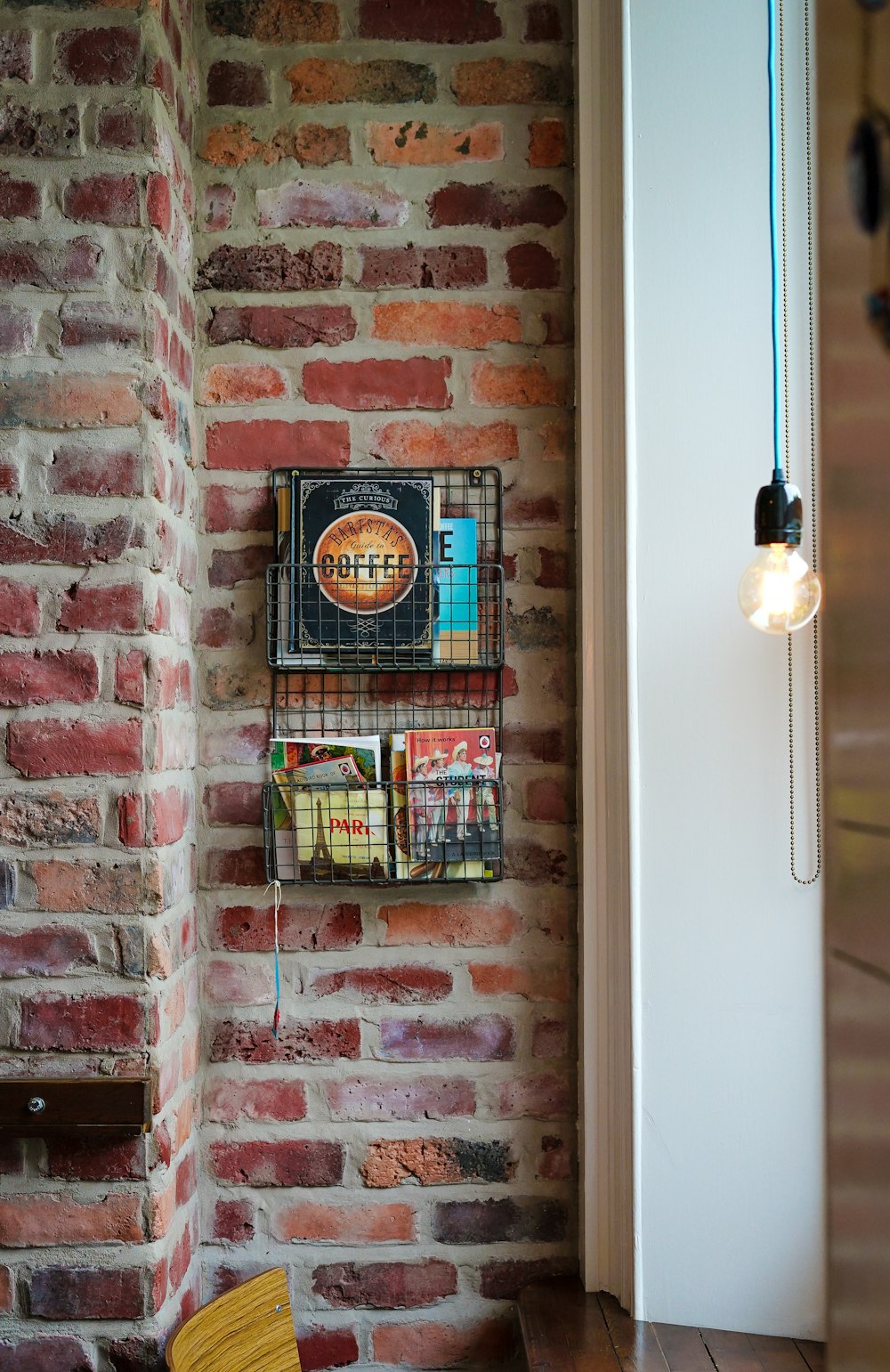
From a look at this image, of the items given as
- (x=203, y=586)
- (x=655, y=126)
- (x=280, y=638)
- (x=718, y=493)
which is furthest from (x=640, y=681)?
(x=655, y=126)

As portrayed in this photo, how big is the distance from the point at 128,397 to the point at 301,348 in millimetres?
319

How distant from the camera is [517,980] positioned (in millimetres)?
1491

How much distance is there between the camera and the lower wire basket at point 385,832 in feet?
4.71

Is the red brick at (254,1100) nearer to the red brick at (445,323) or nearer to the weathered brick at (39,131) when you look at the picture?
the red brick at (445,323)

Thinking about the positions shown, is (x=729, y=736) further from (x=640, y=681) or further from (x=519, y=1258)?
(x=519, y=1258)

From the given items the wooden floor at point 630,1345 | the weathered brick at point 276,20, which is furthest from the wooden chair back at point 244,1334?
the weathered brick at point 276,20

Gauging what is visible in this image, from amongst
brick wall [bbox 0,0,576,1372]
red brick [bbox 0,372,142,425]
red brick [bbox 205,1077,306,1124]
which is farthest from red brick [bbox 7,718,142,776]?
red brick [bbox 205,1077,306,1124]

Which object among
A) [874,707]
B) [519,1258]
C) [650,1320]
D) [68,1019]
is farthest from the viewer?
[519,1258]

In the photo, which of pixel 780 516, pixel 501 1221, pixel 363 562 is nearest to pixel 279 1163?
pixel 501 1221

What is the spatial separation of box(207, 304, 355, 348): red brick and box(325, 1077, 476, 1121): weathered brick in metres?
1.06

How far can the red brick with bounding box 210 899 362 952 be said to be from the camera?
1486mm

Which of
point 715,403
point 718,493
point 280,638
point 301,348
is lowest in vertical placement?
point 280,638

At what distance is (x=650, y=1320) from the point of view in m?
1.37

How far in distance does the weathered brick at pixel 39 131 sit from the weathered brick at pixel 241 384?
33 cm
